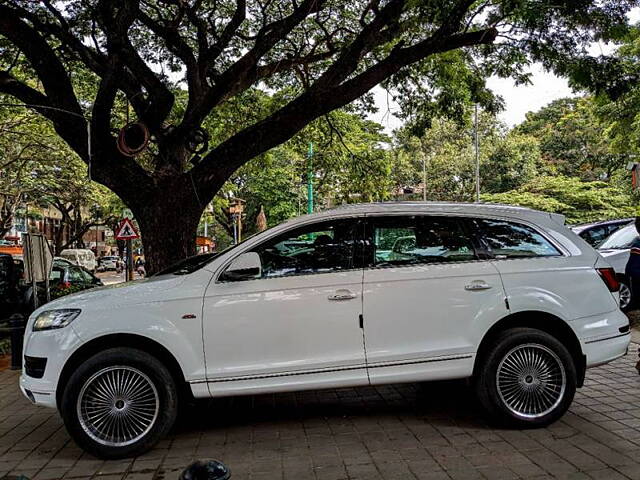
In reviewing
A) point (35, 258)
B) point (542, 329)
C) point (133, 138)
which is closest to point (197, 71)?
point (133, 138)

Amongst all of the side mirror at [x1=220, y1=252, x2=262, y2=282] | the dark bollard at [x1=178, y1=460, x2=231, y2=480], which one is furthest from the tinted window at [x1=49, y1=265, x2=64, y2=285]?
the dark bollard at [x1=178, y1=460, x2=231, y2=480]

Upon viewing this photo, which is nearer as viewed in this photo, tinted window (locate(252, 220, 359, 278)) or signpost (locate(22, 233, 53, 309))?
tinted window (locate(252, 220, 359, 278))

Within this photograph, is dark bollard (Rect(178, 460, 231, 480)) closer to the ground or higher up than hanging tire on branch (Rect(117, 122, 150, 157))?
closer to the ground

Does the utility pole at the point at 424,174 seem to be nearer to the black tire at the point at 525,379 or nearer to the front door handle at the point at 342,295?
the black tire at the point at 525,379

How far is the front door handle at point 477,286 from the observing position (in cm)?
463

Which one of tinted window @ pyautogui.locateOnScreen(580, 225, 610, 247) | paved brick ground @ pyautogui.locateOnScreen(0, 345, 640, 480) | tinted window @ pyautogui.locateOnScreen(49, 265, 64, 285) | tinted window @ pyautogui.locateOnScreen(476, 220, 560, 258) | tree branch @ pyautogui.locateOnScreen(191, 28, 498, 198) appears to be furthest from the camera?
tinted window @ pyautogui.locateOnScreen(49, 265, 64, 285)

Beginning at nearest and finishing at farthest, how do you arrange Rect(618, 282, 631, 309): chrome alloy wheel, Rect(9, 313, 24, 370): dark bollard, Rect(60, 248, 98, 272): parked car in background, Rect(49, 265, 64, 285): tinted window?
Rect(9, 313, 24, 370): dark bollard
Rect(618, 282, 631, 309): chrome alloy wheel
Rect(49, 265, 64, 285): tinted window
Rect(60, 248, 98, 272): parked car in background

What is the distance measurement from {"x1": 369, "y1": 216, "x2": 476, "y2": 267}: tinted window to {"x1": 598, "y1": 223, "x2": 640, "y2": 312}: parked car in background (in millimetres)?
5663

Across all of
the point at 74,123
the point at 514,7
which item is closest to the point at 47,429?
the point at 74,123

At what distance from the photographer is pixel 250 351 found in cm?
444

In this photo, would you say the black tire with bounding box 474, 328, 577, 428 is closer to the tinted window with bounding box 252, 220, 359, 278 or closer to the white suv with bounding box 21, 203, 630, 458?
the white suv with bounding box 21, 203, 630, 458

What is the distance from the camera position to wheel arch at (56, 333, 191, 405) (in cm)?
437

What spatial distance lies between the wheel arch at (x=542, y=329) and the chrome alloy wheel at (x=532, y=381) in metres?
0.19

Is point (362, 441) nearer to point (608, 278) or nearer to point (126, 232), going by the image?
point (608, 278)
